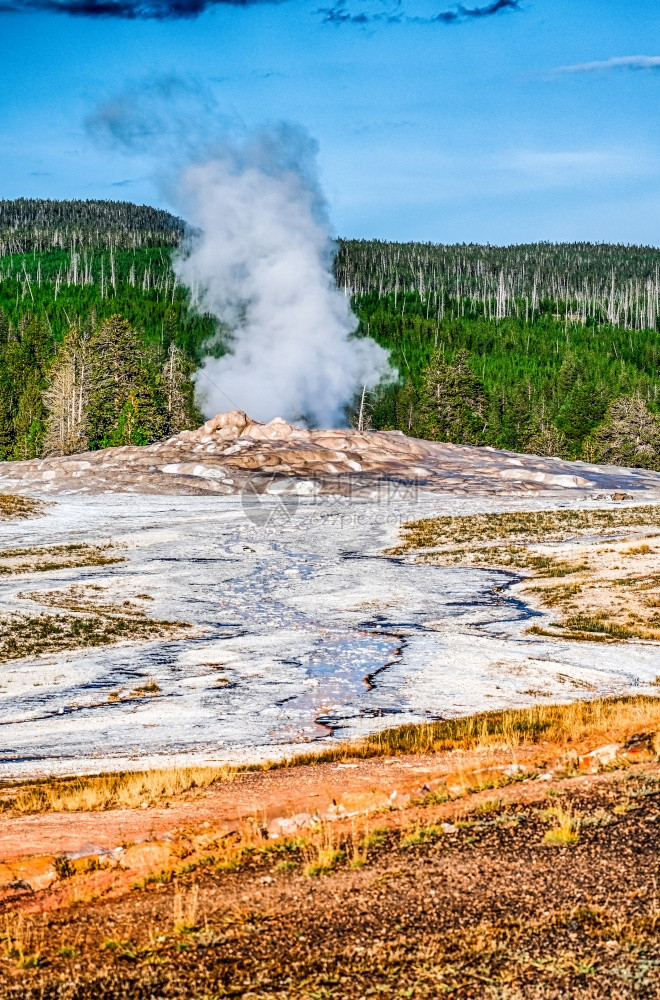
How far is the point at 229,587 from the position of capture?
38.2 meters

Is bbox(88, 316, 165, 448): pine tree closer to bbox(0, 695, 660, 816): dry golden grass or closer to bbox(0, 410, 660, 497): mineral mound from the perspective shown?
bbox(0, 410, 660, 497): mineral mound

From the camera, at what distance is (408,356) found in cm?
13825

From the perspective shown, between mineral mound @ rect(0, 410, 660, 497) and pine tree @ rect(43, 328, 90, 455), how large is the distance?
1171 centimetres

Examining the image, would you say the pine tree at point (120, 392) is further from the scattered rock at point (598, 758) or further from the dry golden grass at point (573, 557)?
the scattered rock at point (598, 758)

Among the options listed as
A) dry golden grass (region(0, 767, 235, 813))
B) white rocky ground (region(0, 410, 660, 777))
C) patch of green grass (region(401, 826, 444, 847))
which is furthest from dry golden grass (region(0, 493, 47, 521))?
patch of green grass (region(401, 826, 444, 847))

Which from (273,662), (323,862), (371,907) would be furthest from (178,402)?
(371,907)

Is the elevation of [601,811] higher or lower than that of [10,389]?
lower

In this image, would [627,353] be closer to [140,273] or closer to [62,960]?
[140,273]

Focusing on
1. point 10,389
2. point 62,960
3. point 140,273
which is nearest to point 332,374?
point 10,389

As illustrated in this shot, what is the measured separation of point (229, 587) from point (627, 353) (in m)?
131

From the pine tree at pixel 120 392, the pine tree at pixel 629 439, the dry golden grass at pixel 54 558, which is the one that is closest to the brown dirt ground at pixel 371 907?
the dry golden grass at pixel 54 558

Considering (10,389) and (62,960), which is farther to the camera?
(10,389)

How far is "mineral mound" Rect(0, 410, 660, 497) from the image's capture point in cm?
7038

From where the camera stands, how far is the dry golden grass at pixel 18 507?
56844 mm
